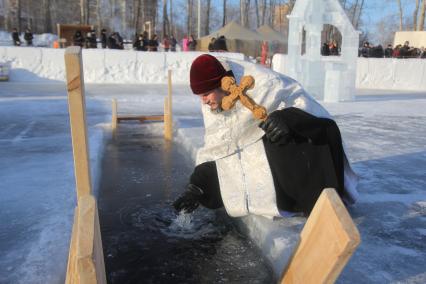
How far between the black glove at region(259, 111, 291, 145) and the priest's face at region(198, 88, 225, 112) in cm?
31

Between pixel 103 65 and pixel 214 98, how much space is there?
13.1 meters

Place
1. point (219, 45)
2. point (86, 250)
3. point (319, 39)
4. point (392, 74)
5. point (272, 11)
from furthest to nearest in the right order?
point (272, 11), point (219, 45), point (392, 74), point (319, 39), point (86, 250)

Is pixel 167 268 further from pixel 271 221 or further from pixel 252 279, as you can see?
pixel 271 221

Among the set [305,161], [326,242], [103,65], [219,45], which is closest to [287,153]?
[305,161]

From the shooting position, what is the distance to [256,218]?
2.55 m

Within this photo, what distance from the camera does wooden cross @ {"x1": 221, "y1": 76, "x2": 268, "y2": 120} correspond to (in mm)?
2195

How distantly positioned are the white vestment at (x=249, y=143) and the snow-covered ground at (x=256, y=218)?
0.59 feet

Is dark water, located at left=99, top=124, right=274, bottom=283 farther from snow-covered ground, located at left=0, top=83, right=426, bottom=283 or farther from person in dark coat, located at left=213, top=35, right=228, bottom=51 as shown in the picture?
person in dark coat, located at left=213, top=35, right=228, bottom=51

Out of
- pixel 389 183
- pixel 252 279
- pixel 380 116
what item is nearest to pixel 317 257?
pixel 252 279

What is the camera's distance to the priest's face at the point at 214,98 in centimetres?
236

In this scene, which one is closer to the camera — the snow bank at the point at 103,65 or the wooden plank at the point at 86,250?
the wooden plank at the point at 86,250

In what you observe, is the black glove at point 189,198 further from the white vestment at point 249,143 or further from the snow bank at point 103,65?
the snow bank at point 103,65

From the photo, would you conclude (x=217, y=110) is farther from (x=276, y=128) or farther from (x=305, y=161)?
(x=305, y=161)

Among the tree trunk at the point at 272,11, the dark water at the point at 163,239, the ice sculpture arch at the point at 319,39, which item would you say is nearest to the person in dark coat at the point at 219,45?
the ice sculpture arch at the point at 319,39
